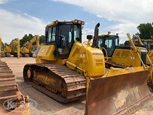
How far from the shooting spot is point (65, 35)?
6.98 metres

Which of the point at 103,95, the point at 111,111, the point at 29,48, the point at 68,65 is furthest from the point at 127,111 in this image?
the point at 29,48

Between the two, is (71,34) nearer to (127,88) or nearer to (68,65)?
(68,65)

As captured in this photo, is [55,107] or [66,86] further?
A: [55,107]

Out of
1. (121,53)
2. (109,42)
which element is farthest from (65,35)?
(109,42)

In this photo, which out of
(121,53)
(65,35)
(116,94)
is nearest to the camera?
(116,94)

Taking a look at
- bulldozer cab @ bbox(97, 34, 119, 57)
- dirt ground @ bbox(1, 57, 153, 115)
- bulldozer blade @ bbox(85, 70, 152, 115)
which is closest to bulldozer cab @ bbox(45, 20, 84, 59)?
dirt ground @ bbox(1, 57, 153, 115)

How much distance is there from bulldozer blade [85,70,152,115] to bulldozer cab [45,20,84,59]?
241 cm

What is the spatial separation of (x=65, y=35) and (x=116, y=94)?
9.90 feet

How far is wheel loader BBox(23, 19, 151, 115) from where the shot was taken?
4539 millimetres

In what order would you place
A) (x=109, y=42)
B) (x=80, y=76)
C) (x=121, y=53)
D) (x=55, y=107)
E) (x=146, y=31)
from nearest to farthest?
(x=55, y=107), (x=80, y=76), (x=121, y=53), (x=109, y=42), (x=146, y=31)

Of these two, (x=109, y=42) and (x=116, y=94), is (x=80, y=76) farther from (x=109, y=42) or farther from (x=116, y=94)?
(x=109, y=42)

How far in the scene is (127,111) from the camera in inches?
194

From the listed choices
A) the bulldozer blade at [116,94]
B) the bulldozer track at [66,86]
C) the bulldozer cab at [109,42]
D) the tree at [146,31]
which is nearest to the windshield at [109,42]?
the bulldozer cab at [109,42]

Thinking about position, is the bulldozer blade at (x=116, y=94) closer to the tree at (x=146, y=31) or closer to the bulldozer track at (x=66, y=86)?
the bulldozer track at (x=66, y=86)
